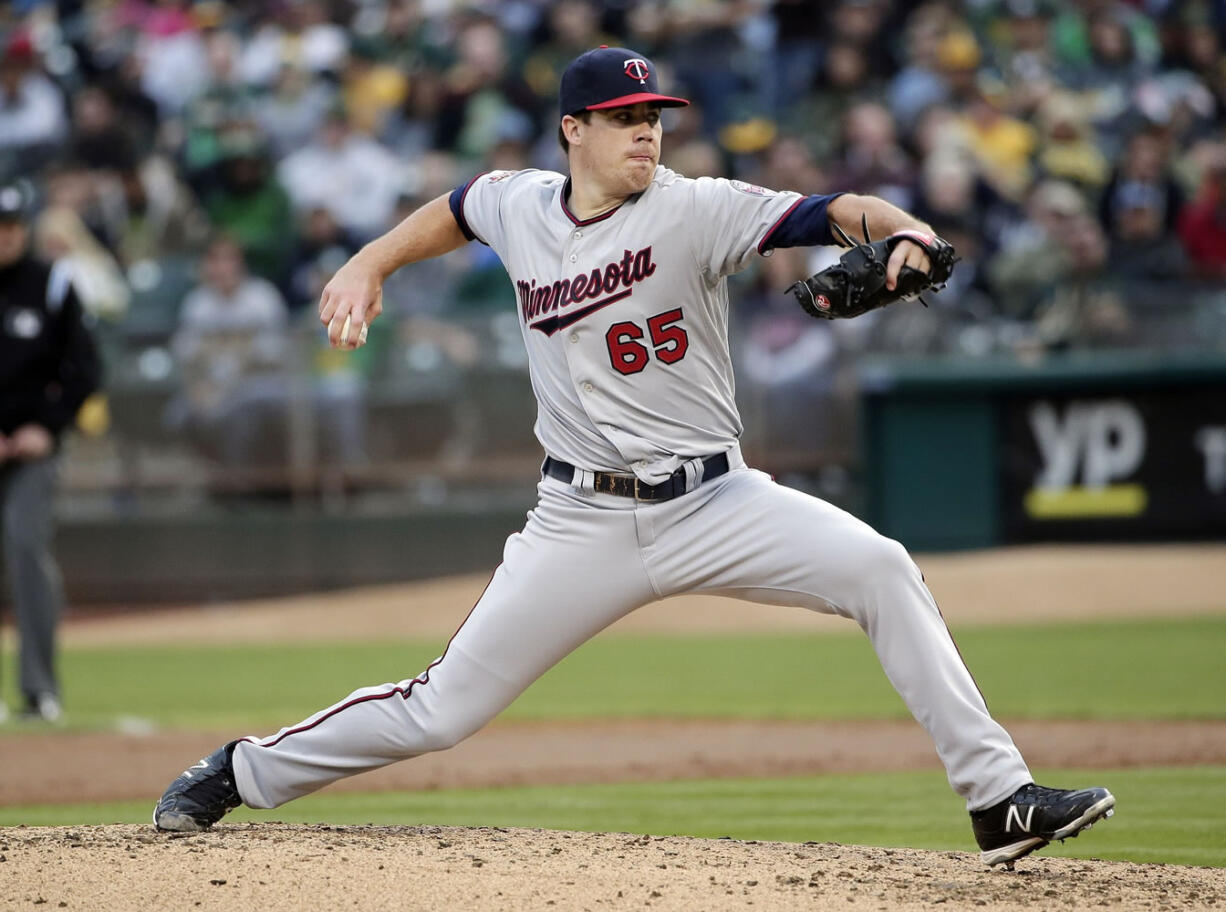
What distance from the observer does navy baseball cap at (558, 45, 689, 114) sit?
4.33 metres

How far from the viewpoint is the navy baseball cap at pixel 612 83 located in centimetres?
433

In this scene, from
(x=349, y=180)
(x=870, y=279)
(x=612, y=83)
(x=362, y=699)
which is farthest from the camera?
(x=349, y=180)

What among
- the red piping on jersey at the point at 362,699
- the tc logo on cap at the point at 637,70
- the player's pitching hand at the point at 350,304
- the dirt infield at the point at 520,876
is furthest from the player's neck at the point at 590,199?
the dirt infield at the point at 520,876

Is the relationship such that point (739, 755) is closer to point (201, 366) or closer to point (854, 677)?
point (854, 677)

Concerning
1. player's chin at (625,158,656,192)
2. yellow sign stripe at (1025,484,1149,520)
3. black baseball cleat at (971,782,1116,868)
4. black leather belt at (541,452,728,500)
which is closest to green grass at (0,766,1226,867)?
black baseball cleat at (971,782,1116,868)

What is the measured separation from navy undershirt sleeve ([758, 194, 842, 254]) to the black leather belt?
591 mm

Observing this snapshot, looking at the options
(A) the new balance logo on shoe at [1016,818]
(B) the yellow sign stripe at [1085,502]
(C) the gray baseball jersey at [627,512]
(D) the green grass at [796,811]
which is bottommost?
(D) the green grass at [796,811]

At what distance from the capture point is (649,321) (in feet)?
14.2

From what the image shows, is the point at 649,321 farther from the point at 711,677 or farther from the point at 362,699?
the point at 711,677

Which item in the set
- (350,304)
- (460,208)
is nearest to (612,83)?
(460,208)

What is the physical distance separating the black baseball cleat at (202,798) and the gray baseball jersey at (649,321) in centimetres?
125

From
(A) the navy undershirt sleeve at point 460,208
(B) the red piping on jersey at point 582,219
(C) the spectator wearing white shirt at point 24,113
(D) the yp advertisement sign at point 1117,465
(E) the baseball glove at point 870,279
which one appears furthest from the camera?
(C) the spectator wearing white shirt at point 24,113

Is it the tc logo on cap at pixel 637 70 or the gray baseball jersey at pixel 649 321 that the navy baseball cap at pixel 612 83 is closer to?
the tc logo on cap at pixel 637 70

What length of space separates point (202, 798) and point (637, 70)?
2255 millimetres
